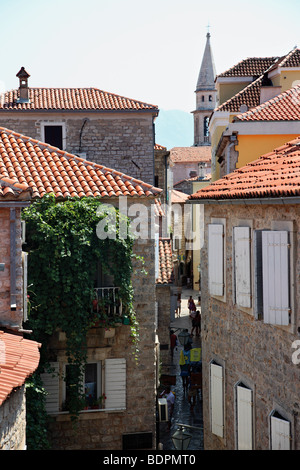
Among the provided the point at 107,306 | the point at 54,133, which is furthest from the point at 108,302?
the point at 54,133

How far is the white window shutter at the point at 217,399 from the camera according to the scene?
13352 millimetres

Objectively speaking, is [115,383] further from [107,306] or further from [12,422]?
[12,422]

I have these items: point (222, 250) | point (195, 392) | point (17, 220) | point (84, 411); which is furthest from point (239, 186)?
point (195, 392)

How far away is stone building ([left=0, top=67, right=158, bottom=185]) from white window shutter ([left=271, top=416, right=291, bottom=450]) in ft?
51.2

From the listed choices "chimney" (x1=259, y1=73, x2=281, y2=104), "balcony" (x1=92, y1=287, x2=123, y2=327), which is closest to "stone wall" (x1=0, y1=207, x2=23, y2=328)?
"balcony" (x1=92, y1=287, x2=123, y2=327)

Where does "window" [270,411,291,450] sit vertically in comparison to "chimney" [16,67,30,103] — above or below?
below

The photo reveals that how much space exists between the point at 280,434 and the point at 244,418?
5.94 ft

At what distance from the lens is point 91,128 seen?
2527cm

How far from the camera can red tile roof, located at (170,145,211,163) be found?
251 feet

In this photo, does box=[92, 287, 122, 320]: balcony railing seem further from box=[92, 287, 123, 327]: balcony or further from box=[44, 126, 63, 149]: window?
box=[44, 126, 63, 149]: window

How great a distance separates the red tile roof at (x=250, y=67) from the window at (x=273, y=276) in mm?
16660

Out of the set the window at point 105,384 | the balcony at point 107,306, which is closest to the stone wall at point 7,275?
the balcony at point 107,306

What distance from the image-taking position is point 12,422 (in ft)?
29.3
